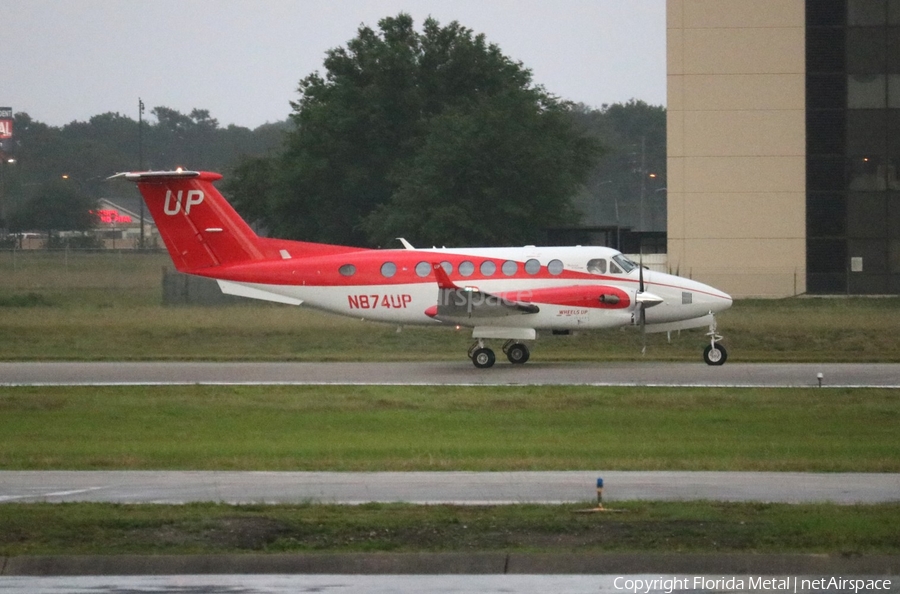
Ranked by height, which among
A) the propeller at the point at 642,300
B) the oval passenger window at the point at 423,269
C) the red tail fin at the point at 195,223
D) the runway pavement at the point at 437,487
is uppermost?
the red tail fin at the point at 195,223

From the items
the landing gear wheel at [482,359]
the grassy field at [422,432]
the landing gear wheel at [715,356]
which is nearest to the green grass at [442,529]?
the grassy field at [422,432]

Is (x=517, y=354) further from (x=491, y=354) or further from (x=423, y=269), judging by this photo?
(x=423, y=269)

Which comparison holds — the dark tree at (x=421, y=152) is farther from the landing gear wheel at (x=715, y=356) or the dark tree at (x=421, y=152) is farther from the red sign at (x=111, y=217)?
the red sign at (x=111, y=217)

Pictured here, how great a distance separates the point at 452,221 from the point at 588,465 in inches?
1547

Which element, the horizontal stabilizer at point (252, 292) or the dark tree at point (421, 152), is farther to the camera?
the dark tree at point (421, 152)

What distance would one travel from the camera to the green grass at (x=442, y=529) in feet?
34.0

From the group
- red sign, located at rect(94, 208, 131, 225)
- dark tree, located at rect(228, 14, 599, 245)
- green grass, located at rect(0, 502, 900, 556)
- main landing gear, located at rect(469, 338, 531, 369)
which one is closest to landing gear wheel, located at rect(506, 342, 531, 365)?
main landing gear, located at rect(469, 338, 531, 369)

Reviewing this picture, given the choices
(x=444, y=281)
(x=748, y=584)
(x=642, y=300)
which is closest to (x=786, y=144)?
(x=642, y=300)

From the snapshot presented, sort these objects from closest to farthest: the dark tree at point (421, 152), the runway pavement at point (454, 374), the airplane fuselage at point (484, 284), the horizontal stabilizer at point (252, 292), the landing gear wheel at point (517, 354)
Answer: the runway pavement at point (454, 374), the airplane fuselage at point (484, 284), the horizontal stabilizer at point (252, 292), the landing gear wheel at point (517, 354), the dark tree at point (421, 152)

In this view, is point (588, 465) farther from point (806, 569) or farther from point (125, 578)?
point (125, 578)

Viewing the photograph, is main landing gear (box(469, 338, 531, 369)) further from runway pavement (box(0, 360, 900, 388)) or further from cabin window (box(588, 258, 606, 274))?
cabin window (box(588, 258, 606, 274))

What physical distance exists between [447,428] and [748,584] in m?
10.4

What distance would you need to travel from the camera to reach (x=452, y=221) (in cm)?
5444

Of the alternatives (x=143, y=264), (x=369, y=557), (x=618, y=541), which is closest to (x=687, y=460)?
(x=618, y=541)
